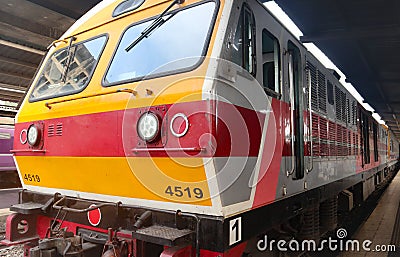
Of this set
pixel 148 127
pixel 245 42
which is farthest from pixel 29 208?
pixel 245 42

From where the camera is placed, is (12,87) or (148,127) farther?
(12,87)

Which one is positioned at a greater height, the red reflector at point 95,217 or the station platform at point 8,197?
the red reflector at point 95,217

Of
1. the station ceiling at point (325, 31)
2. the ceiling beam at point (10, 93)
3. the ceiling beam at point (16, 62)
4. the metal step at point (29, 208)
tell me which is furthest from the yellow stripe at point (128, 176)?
the ceiling beam at point (10, 93)

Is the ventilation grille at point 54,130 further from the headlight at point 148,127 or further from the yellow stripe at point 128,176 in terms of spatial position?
the headlight at point 148,127

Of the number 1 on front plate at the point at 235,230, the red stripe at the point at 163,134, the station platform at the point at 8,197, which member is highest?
the red stripe at the point at 163,134

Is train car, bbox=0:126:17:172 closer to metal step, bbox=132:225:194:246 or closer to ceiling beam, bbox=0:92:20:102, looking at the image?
ceiling beam, bbox=0:92:20:102

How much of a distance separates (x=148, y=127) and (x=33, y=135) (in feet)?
5.01

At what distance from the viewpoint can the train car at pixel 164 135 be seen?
7.44 feet

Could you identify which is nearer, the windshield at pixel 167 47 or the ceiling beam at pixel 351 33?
the windshield at pixel 167 47

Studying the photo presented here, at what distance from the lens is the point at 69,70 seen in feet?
11.4

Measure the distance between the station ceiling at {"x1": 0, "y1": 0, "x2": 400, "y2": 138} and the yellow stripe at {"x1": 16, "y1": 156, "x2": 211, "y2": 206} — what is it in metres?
3.90

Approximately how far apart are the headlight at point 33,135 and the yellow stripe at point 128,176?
6.1 inches

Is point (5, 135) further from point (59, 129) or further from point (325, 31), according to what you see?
point (325, 31)

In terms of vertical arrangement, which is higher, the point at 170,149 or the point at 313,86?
the point at 313,86
